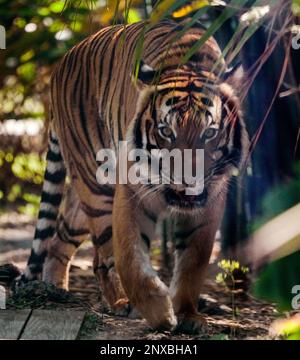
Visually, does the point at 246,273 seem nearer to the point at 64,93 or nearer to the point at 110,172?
the point at 110,172

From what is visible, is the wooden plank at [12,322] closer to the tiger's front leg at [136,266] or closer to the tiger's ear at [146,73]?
the tiger's front leg at [136,266]

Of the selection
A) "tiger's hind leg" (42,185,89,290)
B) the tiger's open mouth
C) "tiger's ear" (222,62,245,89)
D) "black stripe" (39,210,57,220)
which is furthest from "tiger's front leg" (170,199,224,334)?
"black stripe" (39,210,57,220)

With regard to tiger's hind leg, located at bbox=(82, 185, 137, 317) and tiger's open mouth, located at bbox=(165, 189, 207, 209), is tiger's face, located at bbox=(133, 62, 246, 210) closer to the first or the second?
tiger's open mouth, located at bbox=(165, 189, 207, 209)

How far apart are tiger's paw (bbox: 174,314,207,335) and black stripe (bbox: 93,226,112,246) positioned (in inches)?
24.0

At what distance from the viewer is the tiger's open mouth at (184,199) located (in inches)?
168

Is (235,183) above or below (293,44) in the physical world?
below

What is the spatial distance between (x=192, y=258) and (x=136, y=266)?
351 mm

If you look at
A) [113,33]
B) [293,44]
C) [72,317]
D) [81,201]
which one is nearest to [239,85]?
[293,44]

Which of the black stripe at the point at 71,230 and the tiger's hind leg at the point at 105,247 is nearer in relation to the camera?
the tiger's hind leg at the point at 105,247

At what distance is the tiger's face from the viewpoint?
13.9 feet

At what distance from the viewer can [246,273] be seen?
186 inches

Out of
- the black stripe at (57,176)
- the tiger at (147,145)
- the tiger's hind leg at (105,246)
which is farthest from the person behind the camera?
the black stripe at (57,176)

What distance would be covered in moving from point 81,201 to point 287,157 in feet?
3.88

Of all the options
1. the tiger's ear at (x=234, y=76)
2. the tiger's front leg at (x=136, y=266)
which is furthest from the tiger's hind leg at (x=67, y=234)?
the tiger's ear at (x=234, y=76)
